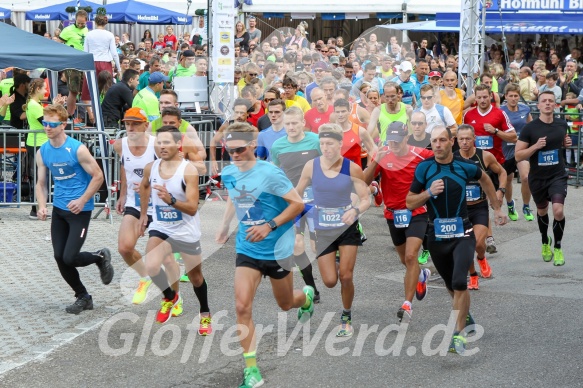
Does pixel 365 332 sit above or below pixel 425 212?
below

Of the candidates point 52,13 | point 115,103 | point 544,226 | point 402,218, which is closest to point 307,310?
point 402,218

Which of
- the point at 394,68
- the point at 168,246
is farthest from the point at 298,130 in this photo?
the point at 394,68

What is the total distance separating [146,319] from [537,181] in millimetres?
5063

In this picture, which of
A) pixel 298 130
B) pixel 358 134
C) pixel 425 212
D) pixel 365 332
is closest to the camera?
pixel 365 332

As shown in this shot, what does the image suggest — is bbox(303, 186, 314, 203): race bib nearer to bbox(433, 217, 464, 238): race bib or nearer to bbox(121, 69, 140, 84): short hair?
bbox(433, 217, 464, 238): race bib

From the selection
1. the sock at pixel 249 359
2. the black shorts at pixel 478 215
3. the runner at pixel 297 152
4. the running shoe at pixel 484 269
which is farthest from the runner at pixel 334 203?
the running shoe at pixel 484 269

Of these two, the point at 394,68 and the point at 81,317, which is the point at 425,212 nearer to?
the point at 81,317

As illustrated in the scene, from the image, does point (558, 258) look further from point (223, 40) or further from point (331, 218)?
point (223, 40)

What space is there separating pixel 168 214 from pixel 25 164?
273 inches

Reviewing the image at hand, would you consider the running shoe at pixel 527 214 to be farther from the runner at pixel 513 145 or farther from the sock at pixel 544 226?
the sock at pixel 544 226

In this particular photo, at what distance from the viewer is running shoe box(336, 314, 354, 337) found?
8117mm

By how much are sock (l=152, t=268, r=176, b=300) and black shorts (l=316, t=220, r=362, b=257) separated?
129cm

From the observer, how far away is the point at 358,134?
11062 mm

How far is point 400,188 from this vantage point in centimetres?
934
